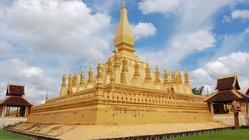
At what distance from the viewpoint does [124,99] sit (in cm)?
1577

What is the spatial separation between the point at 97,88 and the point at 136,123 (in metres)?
3.81

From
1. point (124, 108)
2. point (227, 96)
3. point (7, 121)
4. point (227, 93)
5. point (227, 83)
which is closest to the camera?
point (124, 108)

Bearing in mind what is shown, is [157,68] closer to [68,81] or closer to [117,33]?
[117,33]

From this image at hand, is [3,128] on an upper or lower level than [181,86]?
lower

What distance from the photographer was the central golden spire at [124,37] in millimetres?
27375

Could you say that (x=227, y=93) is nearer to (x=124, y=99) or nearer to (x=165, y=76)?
(x=165, y=76)

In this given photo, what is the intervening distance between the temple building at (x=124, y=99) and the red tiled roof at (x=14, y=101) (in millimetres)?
3267

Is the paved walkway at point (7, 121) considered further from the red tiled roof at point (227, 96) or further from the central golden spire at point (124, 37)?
the red tiled roof at point (227, 96)

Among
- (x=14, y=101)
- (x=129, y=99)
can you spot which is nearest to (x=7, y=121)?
(x=14, y=101)

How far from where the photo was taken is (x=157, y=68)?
24.7 m

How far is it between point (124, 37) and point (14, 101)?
1792cm

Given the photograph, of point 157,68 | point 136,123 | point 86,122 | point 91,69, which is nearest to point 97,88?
point 86,122

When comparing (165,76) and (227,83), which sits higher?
(165,76)

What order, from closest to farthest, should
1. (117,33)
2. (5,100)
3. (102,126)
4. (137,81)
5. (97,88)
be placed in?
(102,126), (97,88), (137,81), (117,33), (5,100)
